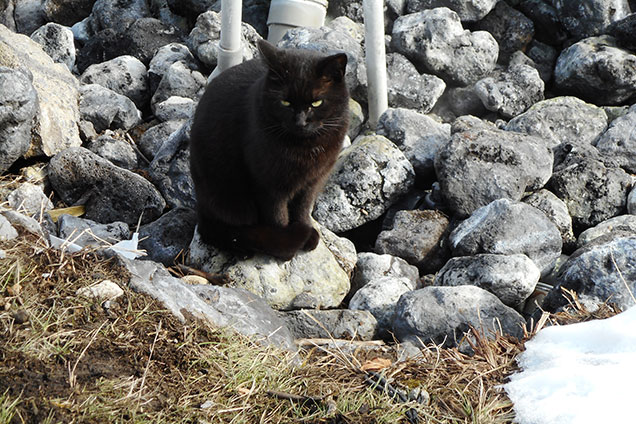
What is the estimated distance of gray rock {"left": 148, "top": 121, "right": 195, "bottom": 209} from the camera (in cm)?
476

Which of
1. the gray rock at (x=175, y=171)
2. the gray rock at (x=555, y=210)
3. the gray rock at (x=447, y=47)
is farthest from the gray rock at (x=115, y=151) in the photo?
the gray rock at (x=555, y=210)

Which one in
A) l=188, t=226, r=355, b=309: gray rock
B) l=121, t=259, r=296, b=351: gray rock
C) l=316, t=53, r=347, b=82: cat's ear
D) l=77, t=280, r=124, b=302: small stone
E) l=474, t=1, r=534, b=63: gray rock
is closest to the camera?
l=77, t=280, r=124, b=302: small stone

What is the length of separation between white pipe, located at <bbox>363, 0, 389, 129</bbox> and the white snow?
10.7 feet

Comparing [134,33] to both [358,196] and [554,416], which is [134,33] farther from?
[554,416]

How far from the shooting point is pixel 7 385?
1.93 meters

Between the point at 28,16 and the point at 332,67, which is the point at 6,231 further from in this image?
the point at 28,16

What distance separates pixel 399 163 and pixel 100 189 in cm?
215

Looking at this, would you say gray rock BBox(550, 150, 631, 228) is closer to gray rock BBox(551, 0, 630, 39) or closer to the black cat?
the black cat

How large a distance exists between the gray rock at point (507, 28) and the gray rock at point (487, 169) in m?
1.92

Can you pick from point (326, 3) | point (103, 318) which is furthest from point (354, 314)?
point (326, 3)

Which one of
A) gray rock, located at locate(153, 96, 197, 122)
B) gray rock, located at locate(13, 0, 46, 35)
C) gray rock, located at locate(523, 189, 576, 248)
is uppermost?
gray rock, located at locate(523, 189, 576, 248)

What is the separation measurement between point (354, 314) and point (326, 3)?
3.80 meters

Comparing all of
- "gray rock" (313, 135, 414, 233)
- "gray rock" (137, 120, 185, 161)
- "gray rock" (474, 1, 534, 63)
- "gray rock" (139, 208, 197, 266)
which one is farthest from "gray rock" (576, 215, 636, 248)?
"gray rock" (137, 120, 185, 161)

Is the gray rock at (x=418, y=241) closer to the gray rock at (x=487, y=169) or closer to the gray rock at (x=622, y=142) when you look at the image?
the gray rock at (x=487, y=169)
